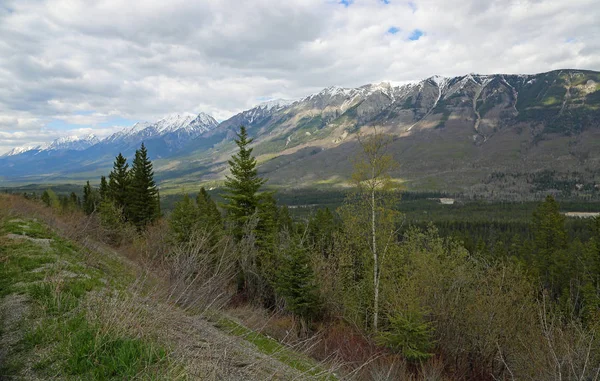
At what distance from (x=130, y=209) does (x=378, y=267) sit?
34191 millimetres

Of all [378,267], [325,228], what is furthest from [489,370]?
[325,228]

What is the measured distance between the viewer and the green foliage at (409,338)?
14.7 meters

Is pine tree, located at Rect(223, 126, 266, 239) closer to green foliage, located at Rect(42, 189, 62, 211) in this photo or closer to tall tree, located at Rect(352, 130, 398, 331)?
tall tree, located at Rect(352, 130, 398, 331)

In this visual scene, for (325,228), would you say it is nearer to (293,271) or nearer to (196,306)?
(293,271)

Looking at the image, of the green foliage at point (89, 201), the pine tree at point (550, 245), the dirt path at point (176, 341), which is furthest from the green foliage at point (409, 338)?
the green foliage at point (89, 201)

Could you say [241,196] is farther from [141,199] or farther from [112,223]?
[141,199]

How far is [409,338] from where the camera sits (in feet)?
48.7

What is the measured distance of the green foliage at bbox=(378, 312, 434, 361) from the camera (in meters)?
14.7

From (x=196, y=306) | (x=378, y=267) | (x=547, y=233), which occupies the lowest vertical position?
(x=547, y=233)

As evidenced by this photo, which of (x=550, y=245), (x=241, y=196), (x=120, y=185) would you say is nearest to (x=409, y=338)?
(x=241, y=196)

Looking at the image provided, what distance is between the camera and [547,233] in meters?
45.9

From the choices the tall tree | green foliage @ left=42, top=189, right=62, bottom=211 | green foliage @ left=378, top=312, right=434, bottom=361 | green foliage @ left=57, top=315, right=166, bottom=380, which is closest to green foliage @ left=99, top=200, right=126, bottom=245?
green foliage @ left=42, top=189, right=62, bottom=211

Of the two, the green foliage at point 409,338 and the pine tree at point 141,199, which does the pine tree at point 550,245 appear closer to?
the green foliage at point 409,338

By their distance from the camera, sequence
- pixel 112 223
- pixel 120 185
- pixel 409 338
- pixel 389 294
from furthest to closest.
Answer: pixel 120 185 → pixel 112 223 → pixel 389 294 → pixel 409 338
